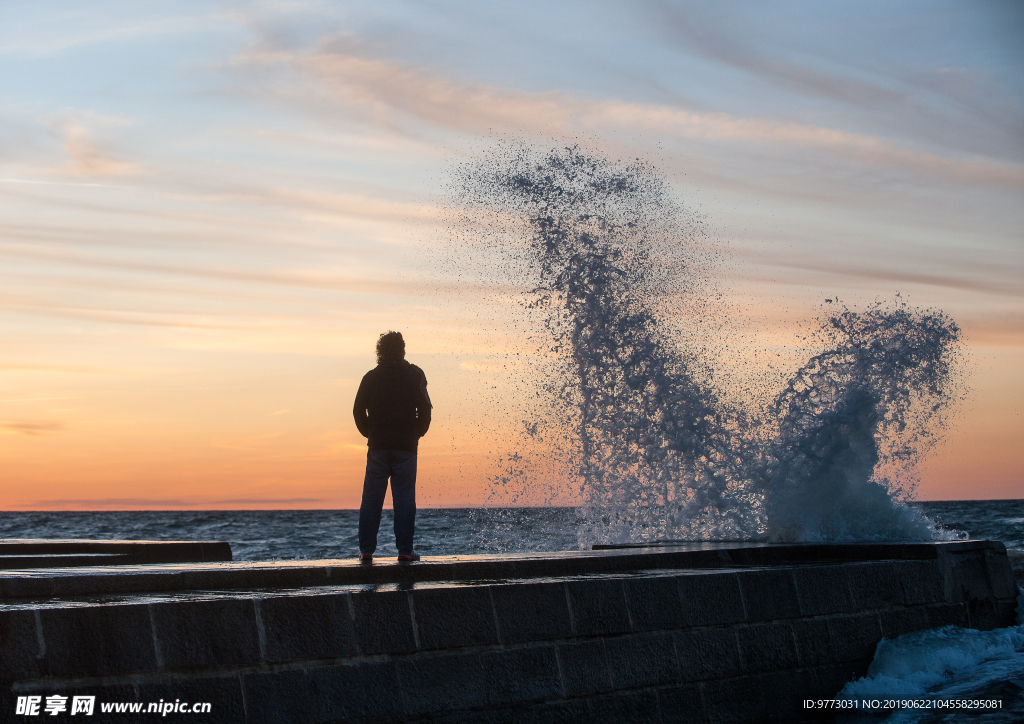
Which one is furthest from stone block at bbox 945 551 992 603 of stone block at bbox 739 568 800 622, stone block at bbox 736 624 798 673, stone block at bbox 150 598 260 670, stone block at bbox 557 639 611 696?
stone block at bbox 150 598 260 670

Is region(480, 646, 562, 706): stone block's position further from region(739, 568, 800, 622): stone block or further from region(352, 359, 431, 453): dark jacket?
region(352, 359, 431, 453): dark jacket

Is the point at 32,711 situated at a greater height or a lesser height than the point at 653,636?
greater

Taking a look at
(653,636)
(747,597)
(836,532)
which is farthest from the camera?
(836,532)

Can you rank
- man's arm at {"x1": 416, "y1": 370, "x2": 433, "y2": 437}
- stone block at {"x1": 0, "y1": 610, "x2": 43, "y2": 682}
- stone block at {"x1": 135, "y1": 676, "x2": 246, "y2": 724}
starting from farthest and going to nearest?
man's arm at {"x1": 416, "y1": 370, "x2": 433, "y2": 437} < stone block at {"x1": 135, "y1": 676, "x2": 246, "y2": 724} < stone block at {"x1": 0, "y1": 610, "x2": 43, "y2": 682}

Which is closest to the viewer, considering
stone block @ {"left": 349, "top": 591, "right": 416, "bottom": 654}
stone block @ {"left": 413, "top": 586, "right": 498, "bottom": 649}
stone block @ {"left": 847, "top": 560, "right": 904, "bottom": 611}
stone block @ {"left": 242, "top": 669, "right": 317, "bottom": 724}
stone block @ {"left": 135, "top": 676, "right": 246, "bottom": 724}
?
stone block @ {"left": 135, "top": 676, "right": 246, "bottom": 724}

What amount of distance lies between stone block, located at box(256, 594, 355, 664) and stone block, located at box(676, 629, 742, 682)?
6.02ft

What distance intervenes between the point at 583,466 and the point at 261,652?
340 inches

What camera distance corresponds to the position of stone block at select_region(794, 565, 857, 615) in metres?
5.44

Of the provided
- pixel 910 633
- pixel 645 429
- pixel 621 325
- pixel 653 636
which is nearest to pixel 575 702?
pixel 653 636

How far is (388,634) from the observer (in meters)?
3.81

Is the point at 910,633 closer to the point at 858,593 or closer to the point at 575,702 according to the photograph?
the point at 858,593

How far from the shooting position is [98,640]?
3.20 metres

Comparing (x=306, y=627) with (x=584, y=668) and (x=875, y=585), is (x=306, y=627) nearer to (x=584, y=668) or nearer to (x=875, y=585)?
(x=584, y=668)

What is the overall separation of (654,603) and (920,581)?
255cm
